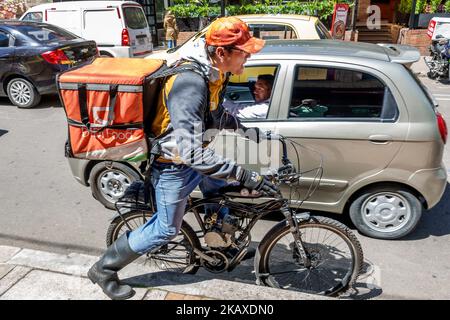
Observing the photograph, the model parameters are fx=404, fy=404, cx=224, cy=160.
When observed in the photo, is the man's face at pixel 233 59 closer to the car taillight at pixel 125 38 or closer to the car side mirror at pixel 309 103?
the car side mirror at pixel 309 103

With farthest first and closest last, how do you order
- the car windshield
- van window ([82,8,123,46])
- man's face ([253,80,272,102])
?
1. van window ([82,8,123,46])
2. the car windshield
3. man's face ([253,80,272,102])

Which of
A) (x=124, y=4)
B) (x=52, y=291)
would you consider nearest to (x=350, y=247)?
(x=52, y=291)

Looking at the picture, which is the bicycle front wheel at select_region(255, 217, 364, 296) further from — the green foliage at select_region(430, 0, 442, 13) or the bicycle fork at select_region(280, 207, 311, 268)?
the green foliage at select_region(430, 0, 442, 13)

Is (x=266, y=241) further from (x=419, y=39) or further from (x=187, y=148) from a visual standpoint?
(x=419, y=39)

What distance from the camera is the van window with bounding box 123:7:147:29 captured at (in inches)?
426

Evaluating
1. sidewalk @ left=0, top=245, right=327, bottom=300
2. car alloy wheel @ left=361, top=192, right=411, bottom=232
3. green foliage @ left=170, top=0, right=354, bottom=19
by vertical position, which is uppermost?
green foliage @ left=170, top=0, right=354, bottom=19

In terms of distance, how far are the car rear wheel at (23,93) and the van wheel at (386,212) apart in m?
7.00

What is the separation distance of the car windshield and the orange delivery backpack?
22.2 ft

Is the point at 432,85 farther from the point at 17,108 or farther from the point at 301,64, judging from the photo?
the point at 17,108

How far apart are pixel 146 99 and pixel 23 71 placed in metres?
6.92

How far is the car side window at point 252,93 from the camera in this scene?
367 cm

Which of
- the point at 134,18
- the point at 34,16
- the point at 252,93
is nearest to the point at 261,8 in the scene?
the point at 134,18

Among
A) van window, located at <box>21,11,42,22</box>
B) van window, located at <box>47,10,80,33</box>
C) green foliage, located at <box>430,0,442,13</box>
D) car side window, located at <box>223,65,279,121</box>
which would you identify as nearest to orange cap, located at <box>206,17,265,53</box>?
car side window, located at <box>223,65,279,121</box>

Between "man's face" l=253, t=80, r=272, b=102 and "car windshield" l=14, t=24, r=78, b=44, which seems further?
"car windshield" l=14, t=24, r=78, b=44
